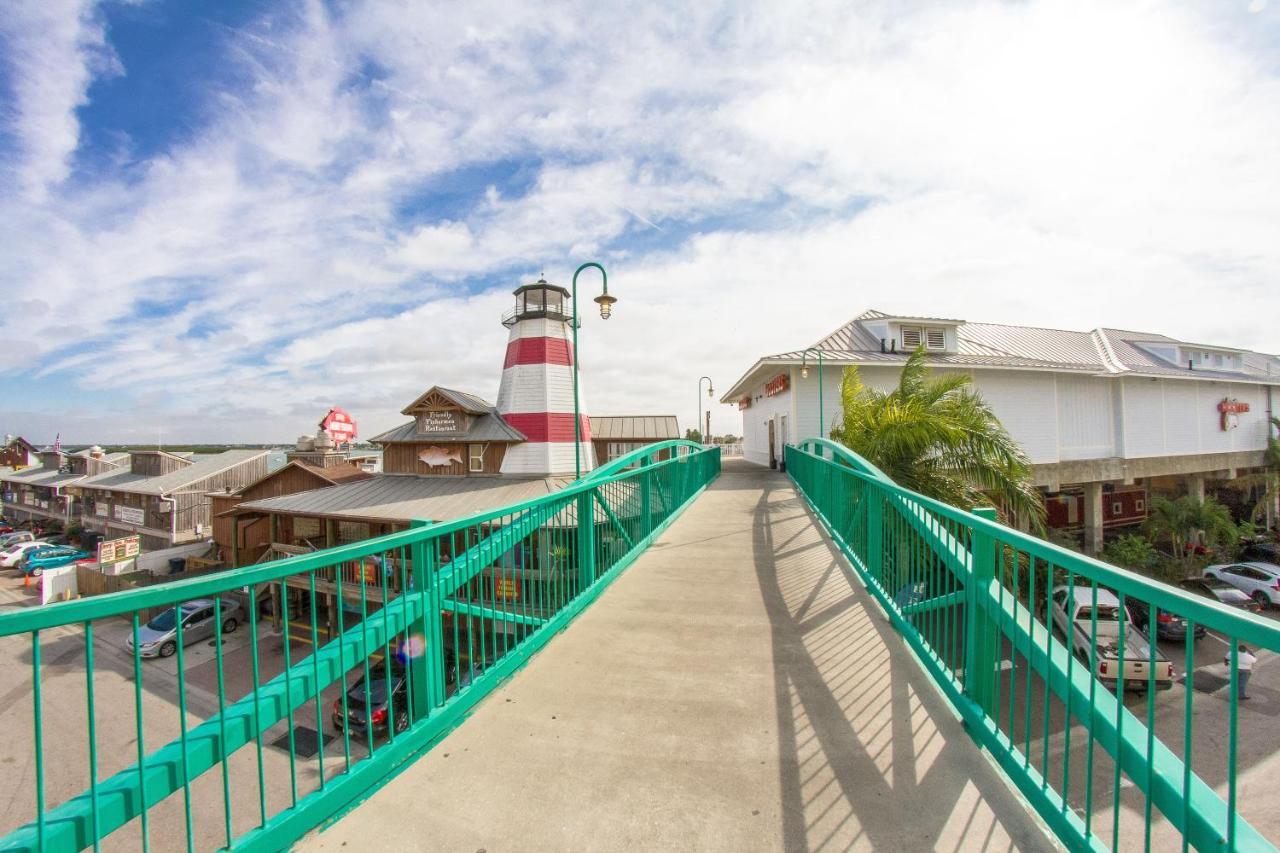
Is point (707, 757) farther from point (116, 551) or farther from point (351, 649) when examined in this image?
point (116, 551)

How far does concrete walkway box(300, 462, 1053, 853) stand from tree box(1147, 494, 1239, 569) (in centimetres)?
2633

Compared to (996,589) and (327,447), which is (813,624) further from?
(327,447)

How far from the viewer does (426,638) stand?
10.1 ft

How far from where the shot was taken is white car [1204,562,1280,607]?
1817 cm

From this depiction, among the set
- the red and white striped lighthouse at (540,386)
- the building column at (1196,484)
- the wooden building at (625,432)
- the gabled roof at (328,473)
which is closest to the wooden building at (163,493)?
the gabled roof at (328,473)

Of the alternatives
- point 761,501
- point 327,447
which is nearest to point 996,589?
point 761,501

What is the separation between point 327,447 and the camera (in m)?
32.3

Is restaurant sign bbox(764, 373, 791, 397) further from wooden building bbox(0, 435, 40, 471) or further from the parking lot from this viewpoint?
wooden building bbox(0, 435, 40, 471)

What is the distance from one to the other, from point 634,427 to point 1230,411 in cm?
3013

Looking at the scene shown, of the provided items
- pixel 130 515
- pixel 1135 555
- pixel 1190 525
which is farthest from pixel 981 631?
pixel 130 515

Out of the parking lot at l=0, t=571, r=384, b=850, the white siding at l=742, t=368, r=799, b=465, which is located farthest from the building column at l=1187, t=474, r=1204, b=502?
the parking lot at l=0, t=571, r=384, b=850

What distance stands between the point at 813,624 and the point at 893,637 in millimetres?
605

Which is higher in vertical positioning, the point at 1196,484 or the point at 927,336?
the point at 927,336

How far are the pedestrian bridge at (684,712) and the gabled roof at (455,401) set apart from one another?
19995 millimetres
